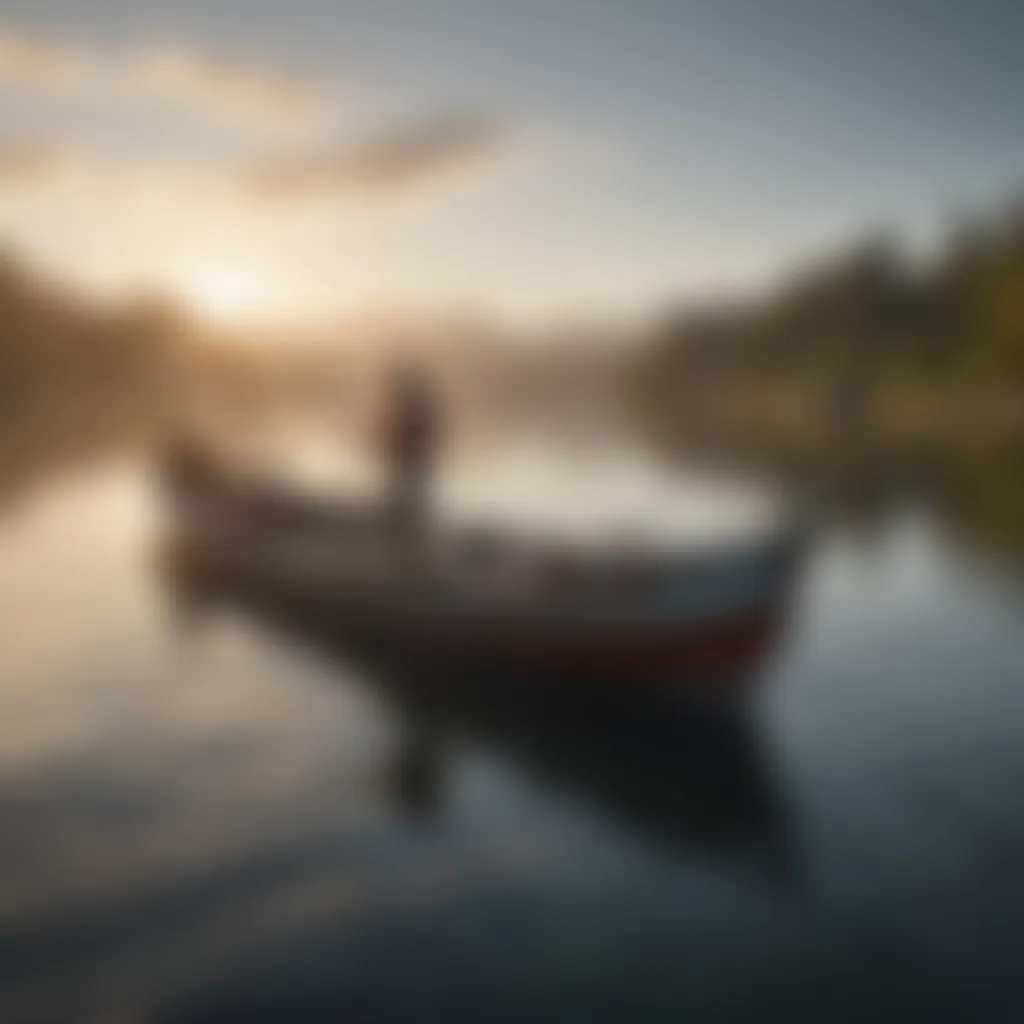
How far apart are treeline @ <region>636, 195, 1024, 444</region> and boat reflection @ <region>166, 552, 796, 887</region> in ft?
167

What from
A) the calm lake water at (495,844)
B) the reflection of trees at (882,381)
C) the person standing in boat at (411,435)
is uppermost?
the reflection of trees at (882,381)

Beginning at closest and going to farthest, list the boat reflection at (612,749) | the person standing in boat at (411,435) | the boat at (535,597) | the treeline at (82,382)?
the boat reflection at (612,749), the boat at (535,597), the person standing in boat at (411,435), the treeline at (82,382)

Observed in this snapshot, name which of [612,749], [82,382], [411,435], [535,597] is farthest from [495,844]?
[82,382]

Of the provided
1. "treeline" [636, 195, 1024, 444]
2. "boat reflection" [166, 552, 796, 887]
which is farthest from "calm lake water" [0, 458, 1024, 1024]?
"treeline" [636, 195, 1024, 444]

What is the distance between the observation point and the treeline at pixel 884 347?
57.1m

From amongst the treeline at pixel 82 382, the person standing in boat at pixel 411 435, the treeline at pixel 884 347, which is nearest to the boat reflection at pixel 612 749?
the person standing in boat at pixel 411 435

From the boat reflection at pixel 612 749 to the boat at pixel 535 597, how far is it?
342 mm

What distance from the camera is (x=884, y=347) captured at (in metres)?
68.2

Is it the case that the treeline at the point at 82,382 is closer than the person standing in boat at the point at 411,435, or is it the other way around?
the person standing in boat at the point at 411,435

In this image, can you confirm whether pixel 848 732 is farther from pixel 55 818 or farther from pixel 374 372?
pixel 55 818

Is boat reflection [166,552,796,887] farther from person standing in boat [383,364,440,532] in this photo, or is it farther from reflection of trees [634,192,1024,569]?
reflection of trees [634,192,1024,569]

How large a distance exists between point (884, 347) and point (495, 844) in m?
67.1

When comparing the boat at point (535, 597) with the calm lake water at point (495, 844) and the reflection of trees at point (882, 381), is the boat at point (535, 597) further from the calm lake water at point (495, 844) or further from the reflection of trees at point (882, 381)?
the reflection of trees at point (882, 381)

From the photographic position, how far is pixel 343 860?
27.5ft
